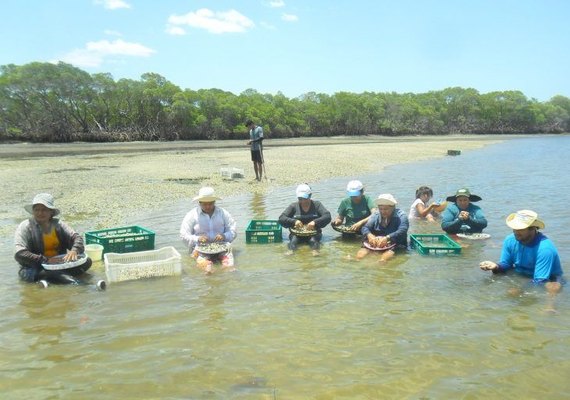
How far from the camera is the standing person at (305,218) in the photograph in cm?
859

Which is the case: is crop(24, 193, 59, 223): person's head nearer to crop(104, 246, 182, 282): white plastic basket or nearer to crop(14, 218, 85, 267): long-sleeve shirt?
crop(14, 218, 85, 267): long-sleeve shirt

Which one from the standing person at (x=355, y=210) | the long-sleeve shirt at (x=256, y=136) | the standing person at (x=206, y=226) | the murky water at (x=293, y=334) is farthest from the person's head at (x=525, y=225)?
the long-sleeve shirt at (x=256, y=136)

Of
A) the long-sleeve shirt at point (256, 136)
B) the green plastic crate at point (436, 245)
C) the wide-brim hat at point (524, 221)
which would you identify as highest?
the long-sleeve shirt at point (256, 136)

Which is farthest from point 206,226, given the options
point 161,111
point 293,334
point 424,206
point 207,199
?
point 161,111

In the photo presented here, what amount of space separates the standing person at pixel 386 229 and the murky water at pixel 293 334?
38 centimetres

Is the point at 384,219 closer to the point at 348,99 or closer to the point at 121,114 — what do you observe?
the point at 121,114

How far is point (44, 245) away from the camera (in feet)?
22.5

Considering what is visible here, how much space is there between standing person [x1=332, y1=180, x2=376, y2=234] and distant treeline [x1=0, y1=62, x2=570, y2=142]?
52.9 meters

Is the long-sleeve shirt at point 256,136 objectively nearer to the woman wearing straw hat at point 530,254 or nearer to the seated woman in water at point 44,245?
the seated woman in water at point 44,245

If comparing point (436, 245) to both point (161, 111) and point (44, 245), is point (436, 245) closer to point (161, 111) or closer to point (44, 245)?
point (44, 245)

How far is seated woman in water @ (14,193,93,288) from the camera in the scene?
662 cm

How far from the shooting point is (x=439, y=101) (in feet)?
327

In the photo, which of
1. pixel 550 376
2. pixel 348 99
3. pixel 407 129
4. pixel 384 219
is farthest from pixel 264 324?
pixel 407 129

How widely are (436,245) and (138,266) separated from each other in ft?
16.7
